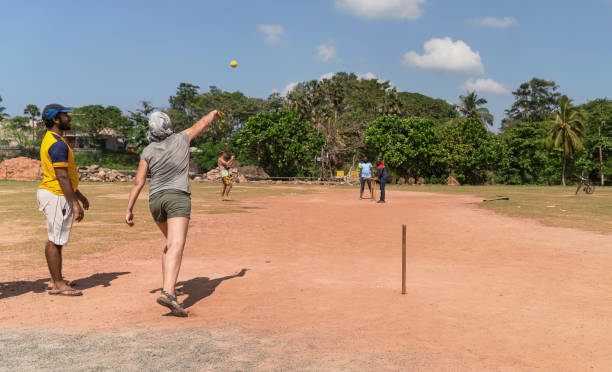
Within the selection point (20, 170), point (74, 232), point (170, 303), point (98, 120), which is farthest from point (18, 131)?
point (170, 303)

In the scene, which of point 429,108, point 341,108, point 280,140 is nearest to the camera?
point 280,140

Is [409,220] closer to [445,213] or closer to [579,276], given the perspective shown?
[445,213]

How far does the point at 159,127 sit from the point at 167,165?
17.0 inches

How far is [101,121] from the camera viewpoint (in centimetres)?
6881

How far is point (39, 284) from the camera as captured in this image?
240 inches

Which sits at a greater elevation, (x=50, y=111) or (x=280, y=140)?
(x=280, y=140)

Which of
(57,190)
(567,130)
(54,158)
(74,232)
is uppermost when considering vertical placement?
(567,130)

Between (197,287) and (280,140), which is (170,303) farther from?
(280,140)

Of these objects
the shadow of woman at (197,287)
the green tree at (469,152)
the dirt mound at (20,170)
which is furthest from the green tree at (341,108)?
the shadow of woman at (197,287)

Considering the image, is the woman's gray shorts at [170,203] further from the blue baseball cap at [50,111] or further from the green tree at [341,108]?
the green tree at [341,108]

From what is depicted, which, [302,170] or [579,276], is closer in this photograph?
[579,276]

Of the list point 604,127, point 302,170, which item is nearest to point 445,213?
point 302,170

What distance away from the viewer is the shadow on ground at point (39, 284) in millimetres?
5714

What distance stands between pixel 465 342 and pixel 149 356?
272cm
